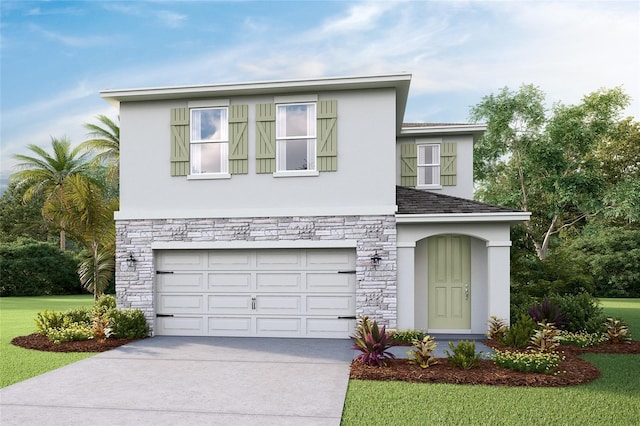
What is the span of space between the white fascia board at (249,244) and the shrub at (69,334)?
236cm

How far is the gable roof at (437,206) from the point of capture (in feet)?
36.4

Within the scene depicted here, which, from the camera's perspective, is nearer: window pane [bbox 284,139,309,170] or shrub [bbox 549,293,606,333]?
shrub [bbox 549,293,606,333]

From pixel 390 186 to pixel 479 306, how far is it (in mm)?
3565

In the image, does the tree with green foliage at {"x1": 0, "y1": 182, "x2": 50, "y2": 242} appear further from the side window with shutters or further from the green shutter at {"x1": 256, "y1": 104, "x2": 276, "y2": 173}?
the green shutter at {"x1": 256, "y1": 104, "x2": 276, "y2": 173}

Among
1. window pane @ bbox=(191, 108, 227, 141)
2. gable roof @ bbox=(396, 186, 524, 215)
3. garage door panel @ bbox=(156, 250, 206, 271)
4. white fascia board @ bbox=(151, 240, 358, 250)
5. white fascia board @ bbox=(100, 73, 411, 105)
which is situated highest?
white fascia board @ bbox=(100, 73, 411, 105)

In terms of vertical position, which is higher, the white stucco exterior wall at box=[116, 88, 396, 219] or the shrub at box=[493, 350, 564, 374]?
the white stucco exterior wall at box=[116, 88, 396, 219]

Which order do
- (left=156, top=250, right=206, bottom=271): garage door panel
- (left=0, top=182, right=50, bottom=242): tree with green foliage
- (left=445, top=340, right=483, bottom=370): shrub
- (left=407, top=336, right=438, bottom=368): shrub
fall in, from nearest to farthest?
(left=445, top=340, right=483, bottom=370): shrub → (left=407, top=336, right=438, bottom=368): shrub → (left=156, top=250, right=206, bottom=271): garage door panel → (left=0, top=182, right=50, bottom=242): tree with green foliage

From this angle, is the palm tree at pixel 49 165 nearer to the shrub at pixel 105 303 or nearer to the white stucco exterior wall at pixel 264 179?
the shrub at pixel 105 303

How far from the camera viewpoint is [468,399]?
661 cm

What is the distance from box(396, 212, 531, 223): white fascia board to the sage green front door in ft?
3.16

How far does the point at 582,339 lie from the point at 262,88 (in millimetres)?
8892

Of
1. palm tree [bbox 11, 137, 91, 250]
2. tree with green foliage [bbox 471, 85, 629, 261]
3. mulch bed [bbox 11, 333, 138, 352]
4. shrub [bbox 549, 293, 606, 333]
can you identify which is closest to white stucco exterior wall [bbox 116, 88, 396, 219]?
mulch bed [bbox 11, 333, 138, 352]

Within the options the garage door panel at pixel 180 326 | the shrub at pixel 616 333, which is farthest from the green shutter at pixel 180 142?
the shrub at pixel 616 333

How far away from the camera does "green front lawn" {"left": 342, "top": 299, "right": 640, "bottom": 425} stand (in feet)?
19.3
